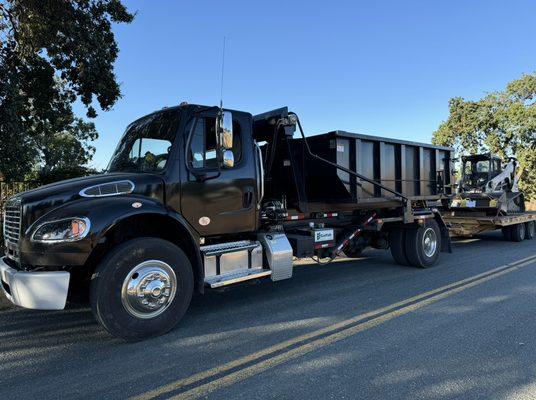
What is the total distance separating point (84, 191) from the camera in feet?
14.0

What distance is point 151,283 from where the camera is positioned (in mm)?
4387

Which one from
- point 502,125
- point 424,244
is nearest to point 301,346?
point 424,244

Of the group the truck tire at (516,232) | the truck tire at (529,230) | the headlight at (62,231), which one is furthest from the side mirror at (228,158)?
the truck tire at (529,230)

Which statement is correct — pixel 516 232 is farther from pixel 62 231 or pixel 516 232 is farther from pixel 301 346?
pixel 62 231

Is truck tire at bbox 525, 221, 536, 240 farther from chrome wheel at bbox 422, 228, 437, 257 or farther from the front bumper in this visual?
the front bumper

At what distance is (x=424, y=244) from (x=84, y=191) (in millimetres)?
6686

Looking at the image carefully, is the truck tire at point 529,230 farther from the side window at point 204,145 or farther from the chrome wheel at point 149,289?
the chrome wheel at point 149,289

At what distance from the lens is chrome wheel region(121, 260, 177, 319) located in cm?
426

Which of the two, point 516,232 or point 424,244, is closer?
point 424,244

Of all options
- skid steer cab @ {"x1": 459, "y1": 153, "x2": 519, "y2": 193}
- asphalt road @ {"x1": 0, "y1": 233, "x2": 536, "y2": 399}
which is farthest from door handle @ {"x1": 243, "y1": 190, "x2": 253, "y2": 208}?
skid steer cab @ {"x1": 459, "y1": 153, "x2": 519, "y2": 193}

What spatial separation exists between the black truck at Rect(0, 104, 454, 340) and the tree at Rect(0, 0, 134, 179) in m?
5.20

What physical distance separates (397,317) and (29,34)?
30.7ft

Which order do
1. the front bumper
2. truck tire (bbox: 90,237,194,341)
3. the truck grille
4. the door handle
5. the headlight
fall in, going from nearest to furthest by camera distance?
the front bumper → the headlight → truck tire (bbox: 90,237,194,341) → the truck grille → the door handle

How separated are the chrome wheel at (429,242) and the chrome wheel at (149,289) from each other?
18.8ft
